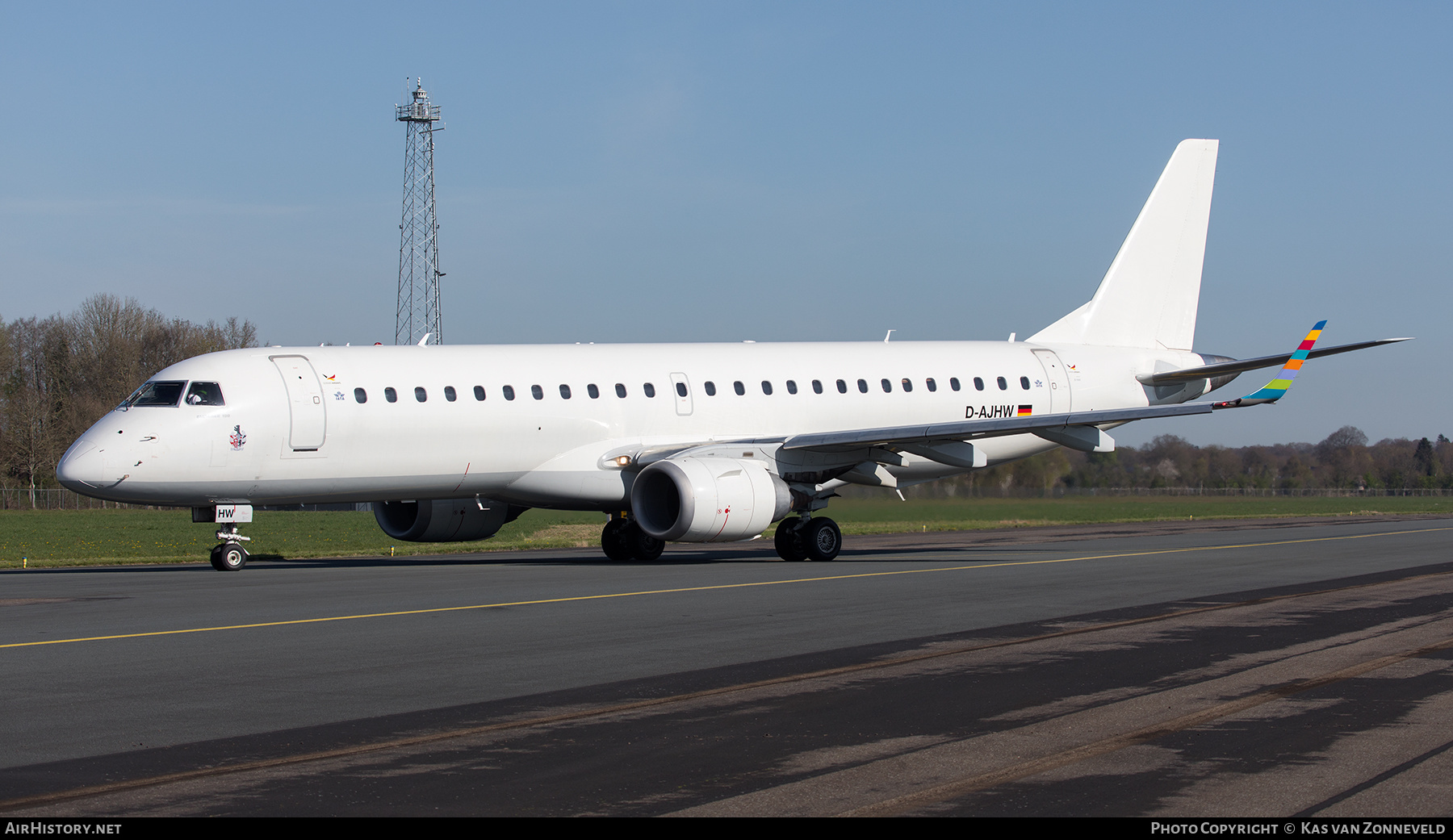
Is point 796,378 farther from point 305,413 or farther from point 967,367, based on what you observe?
point 305,413

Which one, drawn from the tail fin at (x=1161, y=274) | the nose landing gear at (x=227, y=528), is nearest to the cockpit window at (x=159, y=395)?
the nose landing gear at (x=227, y=528)

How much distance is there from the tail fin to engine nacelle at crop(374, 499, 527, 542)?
12962 millimetres

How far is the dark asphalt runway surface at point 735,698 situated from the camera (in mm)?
7016

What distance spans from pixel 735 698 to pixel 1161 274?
83.3ft

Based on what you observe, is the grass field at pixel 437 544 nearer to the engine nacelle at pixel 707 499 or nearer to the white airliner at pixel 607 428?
the white airliner at pixel 607 428

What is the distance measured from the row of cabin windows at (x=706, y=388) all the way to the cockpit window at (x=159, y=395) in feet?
8.94

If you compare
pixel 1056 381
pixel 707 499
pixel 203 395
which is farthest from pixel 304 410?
pixel 1056 381

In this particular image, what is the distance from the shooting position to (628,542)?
89.0ft

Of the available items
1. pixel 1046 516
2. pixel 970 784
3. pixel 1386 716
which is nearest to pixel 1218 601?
pixel 1386 716

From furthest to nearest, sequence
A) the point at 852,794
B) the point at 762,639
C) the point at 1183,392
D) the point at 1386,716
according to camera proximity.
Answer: the point at 1183,392 < the point at 762,639 < the point at 1386,716 < the point at 852,794

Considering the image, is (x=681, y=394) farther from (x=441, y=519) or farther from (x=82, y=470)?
(x=82, y=470)

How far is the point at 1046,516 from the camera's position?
135 feet

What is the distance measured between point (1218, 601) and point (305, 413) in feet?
46.5
